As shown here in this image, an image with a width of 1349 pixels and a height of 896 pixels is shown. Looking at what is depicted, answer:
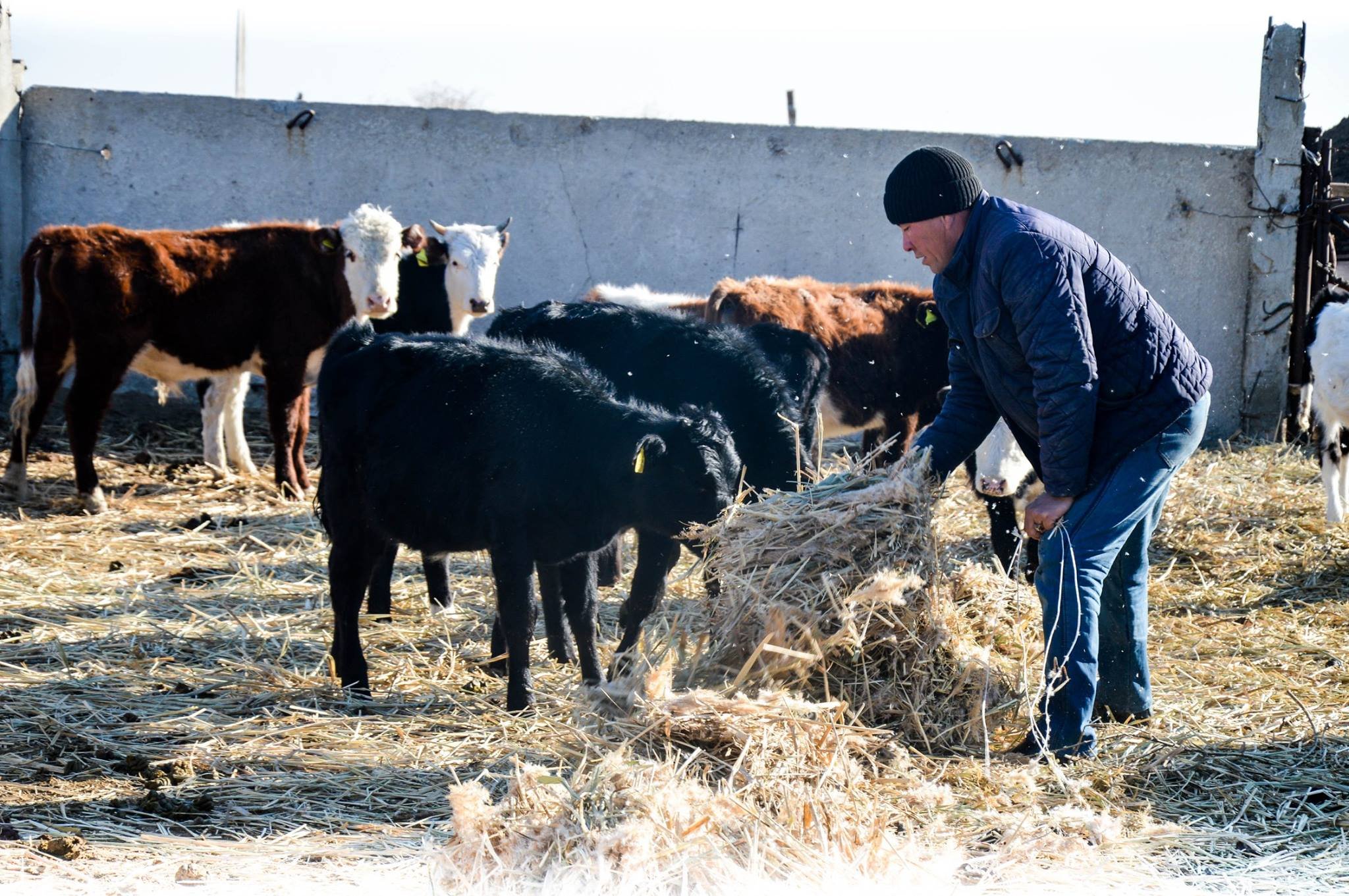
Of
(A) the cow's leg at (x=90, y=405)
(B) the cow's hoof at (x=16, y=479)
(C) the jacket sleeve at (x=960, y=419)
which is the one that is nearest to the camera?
(C) the jacket sleeve at (x=960, y=419)

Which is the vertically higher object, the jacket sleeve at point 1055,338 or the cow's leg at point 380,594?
the jacket sleeve at point 1055,338

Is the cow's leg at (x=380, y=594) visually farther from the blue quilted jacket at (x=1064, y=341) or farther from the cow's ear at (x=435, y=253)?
the cow's ear at (x=435, y=253)

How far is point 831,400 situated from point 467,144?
5.13 m

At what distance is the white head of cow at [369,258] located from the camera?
9.91 meters

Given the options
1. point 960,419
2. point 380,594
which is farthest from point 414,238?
point 960,419

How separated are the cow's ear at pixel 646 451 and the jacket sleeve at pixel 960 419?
0.96m

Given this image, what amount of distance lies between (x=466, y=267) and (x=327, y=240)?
116 cm

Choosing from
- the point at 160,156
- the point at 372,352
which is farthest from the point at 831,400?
the point at 160,156

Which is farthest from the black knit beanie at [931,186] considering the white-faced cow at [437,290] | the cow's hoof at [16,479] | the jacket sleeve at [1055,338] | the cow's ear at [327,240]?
the cow's hoof at [16,479]

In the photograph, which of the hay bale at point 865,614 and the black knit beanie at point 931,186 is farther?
the hay bale at point 865,614

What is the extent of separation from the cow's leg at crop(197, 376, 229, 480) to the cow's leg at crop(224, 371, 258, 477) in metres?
0.04

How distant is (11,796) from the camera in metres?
3.84

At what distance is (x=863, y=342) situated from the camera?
890 centimetres

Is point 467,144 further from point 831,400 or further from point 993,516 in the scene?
point 993,516
